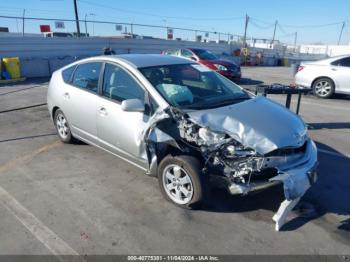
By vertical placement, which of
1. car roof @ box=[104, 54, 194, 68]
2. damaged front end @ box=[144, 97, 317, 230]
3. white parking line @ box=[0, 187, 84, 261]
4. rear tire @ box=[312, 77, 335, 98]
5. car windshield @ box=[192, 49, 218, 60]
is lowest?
white parking line @ box=[0, 187, 84, 261]

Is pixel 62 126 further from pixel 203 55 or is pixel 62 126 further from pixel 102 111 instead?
pixel 203 55

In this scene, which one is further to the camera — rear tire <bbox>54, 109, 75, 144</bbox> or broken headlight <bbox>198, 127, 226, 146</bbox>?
rear tire <bbox>54, 109, 75, 144</bbox>

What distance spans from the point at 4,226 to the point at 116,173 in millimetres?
1579

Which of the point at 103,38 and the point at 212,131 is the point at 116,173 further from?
the point at 103,38

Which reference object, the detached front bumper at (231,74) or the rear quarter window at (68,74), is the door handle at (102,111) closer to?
the rear quarter window at (68,74)

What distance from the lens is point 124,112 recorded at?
389cm

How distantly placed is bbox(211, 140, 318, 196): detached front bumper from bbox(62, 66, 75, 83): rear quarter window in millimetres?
3173

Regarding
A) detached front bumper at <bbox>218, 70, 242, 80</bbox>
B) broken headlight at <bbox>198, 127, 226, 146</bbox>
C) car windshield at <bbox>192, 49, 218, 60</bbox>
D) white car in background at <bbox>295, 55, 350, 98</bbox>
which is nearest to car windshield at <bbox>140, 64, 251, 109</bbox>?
broken headlight at <bbox>198, 127, 226, 146</bbox>

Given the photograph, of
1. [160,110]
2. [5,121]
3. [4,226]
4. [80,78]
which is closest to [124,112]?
[160,110]

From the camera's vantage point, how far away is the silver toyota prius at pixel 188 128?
3.12m

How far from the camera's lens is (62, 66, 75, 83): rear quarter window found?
5150 millimetres

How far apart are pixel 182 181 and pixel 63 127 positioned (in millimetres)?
2914

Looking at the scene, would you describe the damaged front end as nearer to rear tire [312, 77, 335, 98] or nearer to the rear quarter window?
the rear quarter window

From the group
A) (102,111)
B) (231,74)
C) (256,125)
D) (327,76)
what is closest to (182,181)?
(256,125)
